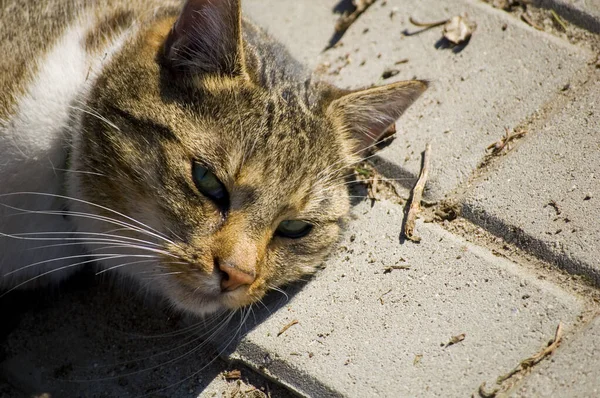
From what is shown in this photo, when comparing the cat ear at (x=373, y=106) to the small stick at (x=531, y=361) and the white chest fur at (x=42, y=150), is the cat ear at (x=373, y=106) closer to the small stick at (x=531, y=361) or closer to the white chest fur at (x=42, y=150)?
the white chest fur at (x=42, y=150)

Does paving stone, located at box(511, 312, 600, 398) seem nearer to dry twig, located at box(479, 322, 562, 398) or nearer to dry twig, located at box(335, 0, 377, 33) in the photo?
dry twig, located at box(479, 322, 562, 398)

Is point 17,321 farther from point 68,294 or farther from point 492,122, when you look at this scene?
point 492,122

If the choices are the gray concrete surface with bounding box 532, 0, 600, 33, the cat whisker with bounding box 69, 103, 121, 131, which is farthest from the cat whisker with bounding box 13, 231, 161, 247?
the gray concrete surface with bounding box 532, 0, 600, 33

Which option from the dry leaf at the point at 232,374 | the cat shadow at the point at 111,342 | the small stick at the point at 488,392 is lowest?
the small stick at the point at 488,392

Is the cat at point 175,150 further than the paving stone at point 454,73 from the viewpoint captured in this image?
No

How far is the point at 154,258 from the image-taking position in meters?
2.68

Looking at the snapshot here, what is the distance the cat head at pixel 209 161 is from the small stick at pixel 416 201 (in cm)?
32

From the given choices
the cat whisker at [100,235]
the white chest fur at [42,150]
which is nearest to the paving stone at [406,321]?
the cat whisker at [100,235]

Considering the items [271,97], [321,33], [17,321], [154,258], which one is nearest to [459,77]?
[321,33]

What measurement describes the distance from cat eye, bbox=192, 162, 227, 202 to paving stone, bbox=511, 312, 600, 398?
1227mm

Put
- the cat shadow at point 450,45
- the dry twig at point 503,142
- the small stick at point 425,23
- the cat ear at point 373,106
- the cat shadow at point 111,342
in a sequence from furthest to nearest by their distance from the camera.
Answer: the small stick at point 425,23, the cat shadow at point 450,45, the dry twig at point 503,142, the cat ear at point 373,106, the cat shadow at point 111,342

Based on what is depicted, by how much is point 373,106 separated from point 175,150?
88 centimetres

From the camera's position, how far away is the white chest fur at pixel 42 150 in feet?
9.61

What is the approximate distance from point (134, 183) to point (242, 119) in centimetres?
46
